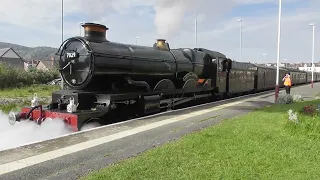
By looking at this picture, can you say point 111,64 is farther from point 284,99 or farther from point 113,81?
point 284,99

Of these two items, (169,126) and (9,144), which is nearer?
(9,144)

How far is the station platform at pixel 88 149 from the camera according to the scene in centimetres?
586

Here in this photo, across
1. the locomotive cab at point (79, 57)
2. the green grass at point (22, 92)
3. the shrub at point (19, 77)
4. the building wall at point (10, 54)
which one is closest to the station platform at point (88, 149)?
the locomotive cab at point (79, 57)

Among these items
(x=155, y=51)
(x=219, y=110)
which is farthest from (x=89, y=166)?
(x=219, y=110)

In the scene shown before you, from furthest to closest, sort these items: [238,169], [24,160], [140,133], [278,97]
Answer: [278,97] < [140,133] < [24,160] < [238,169]

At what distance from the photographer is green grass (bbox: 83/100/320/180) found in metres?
5.54

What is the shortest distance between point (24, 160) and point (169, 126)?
15.8ft

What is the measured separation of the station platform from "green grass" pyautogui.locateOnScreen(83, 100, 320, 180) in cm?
54

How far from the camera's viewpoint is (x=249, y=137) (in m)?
8.42

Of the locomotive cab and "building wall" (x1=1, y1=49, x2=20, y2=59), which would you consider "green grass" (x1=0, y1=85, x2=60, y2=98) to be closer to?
the locomotive cab

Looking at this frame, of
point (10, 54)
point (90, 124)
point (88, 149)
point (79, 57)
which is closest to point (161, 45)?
point (79, 57)

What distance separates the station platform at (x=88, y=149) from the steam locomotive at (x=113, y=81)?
3.23ft

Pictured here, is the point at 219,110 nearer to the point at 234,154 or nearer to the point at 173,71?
the point at 173,71

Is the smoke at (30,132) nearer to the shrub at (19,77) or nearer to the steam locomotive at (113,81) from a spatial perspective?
the steam locomotive at (113,81)
